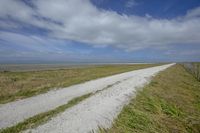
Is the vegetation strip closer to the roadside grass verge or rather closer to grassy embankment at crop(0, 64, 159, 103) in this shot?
the roadside grass verge

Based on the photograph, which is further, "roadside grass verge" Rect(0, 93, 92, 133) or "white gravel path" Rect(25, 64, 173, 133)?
"white gravel path" Rect(25, 64, 173, 133)

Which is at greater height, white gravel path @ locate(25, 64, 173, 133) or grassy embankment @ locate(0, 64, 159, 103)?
grassy embankment @ locate(0, 64, 159, 103)

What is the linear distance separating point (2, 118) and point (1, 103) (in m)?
2.63

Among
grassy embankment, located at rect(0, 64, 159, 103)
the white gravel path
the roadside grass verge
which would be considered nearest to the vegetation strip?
the roadside grass verge

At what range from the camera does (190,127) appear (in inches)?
176

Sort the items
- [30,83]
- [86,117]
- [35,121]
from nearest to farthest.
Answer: [35,121] → [86,117] → [30,83]

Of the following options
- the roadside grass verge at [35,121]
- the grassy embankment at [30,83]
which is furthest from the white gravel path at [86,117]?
the grassy embankment at [30,83]

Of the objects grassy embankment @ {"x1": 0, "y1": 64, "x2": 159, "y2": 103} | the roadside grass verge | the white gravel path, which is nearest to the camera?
the roadside grass verge

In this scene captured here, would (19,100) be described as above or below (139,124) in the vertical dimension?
below

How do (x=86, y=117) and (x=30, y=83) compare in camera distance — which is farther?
(x=30, y=83)

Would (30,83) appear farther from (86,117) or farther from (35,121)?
(86,117)

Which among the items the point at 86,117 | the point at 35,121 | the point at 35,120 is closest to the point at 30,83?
the point at 35,120

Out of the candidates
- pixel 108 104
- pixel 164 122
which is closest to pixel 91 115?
pixel 108 104

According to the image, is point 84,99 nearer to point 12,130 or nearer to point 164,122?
point 12,130
